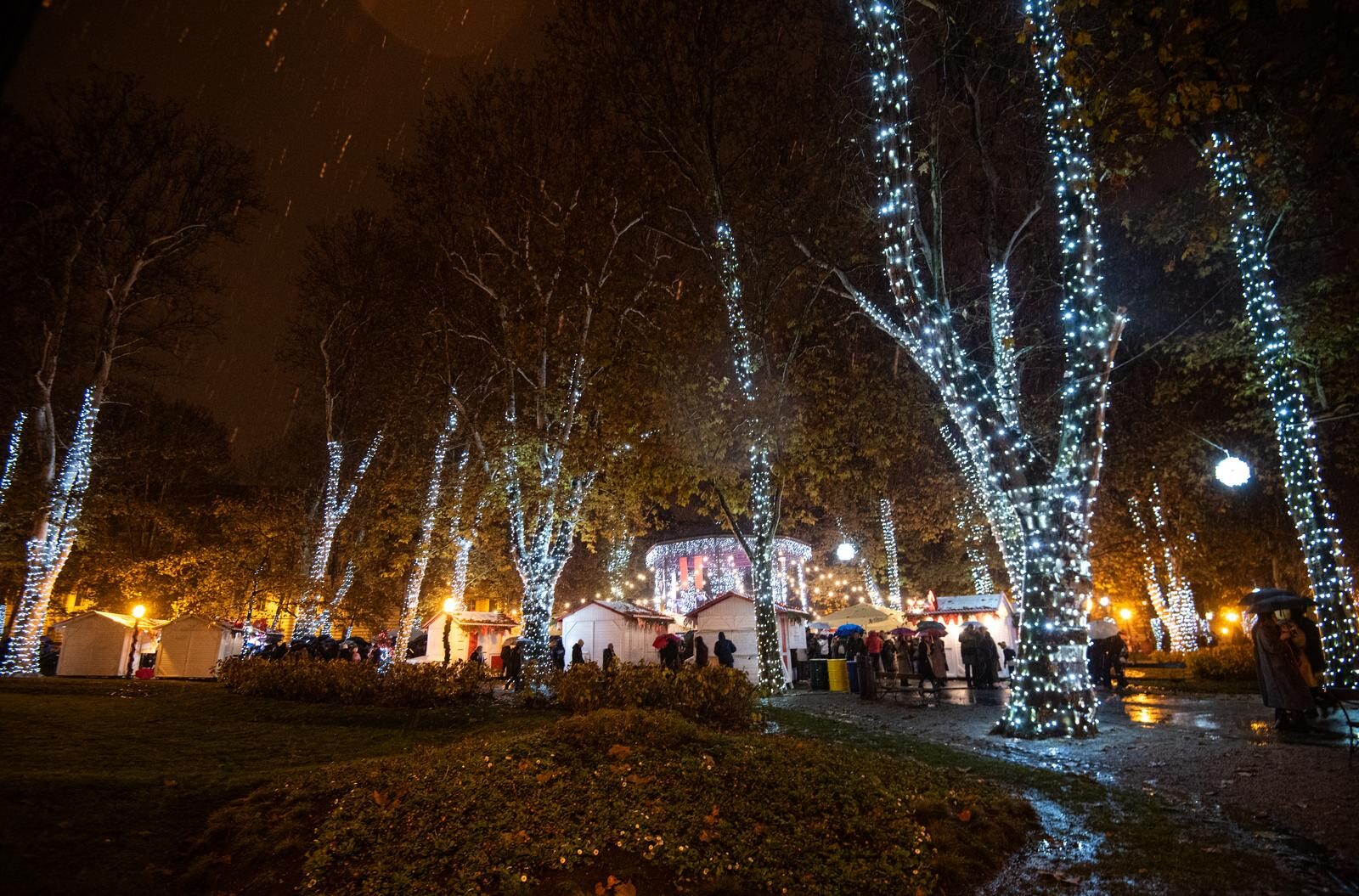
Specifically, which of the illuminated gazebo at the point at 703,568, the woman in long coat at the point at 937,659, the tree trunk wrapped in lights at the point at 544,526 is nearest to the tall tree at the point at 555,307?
the tree trunk wrapped in lights at the point at 544,526

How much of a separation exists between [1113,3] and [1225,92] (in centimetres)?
161

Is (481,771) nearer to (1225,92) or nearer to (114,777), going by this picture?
(114,777)

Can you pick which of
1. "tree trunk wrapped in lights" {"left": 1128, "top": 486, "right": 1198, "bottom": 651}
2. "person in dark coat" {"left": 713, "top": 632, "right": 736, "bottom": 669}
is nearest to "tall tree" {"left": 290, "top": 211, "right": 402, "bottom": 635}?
"person in dark coat" {"left": 713, "top": 632, "right": 736, "bottom": 669}

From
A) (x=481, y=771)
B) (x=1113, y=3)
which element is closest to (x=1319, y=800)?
(x=481, y=771)

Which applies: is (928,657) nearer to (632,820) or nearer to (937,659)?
(937,659)

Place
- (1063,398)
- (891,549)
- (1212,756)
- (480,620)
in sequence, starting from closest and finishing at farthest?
(1212,756) < (1063,398) < (480,620) < (891,549)

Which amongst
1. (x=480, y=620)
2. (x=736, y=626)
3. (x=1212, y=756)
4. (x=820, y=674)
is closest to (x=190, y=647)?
(x=480, y=620)

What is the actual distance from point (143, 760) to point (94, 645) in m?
22.0

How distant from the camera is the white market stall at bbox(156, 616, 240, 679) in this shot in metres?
23.5

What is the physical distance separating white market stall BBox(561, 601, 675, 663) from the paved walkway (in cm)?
1172

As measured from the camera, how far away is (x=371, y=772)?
Answer: 18.9 ft

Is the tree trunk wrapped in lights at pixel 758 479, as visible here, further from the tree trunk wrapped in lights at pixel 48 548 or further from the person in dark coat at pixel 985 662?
the tree trunk wrapped in lights at pixel 48 548

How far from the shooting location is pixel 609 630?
24.6 m

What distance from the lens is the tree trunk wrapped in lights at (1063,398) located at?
31.8ft
